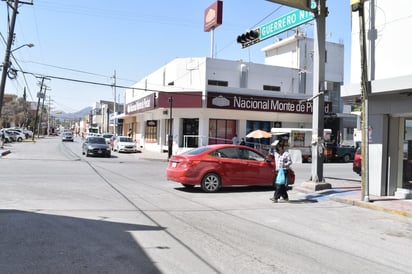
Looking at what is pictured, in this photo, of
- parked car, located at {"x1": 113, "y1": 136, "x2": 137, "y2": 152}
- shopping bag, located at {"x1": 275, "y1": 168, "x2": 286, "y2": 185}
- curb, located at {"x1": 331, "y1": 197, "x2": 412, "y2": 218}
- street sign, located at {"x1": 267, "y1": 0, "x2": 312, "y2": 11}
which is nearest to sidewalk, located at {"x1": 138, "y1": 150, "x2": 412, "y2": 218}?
curb, located at {"x1": 331, "y1": 197, "x2": 412, "y2": 218}

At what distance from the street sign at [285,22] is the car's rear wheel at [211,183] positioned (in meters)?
6.40

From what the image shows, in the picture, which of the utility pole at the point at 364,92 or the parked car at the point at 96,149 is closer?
the utility pole at the point at 364,92

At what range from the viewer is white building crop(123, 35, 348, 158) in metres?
31.1

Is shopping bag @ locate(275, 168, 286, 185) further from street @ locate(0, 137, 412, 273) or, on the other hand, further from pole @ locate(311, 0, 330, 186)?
pole @ locate(311, 0, 330, 186)

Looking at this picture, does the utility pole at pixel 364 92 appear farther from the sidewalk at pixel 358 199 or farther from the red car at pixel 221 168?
the red car at pixel 221 168

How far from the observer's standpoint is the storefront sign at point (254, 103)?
3067 cm

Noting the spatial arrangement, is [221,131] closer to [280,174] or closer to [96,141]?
[96,141]

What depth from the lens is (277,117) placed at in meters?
35.0

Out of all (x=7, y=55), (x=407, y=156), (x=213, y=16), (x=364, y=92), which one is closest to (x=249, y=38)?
(x=364, y=92)

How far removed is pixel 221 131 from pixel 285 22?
18.1 metres

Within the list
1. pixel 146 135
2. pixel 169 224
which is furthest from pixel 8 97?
pixel 169 224

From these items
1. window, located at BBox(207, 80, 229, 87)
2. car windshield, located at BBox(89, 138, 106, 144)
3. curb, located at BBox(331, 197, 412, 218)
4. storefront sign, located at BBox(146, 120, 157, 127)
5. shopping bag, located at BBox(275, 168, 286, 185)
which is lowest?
curb, located at BBox(331, 197, 412, 218)

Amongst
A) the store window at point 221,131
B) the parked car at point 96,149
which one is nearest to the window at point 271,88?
the store window at point 221,131

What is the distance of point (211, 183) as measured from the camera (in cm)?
1331
